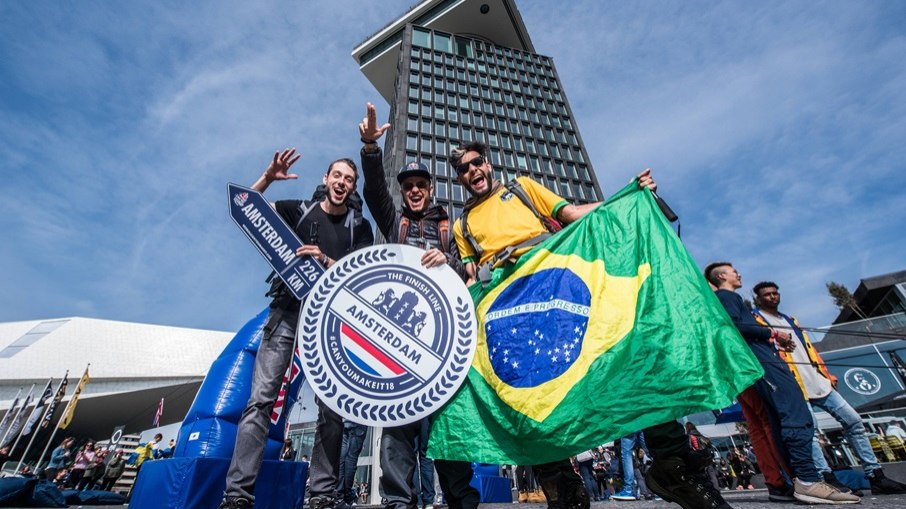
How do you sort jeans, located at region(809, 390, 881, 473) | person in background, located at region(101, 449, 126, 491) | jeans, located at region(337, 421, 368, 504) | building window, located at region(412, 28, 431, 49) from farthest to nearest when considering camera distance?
building window, located at region(412, 28, 431, 49), person in background, located at region(101, 449, 126, 491), jeans, located at region(337, 421, 368, 504), jeans, located at region(809, 390, 881, 473)

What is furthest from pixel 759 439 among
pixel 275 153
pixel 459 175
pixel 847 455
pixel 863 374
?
pixel 863 374

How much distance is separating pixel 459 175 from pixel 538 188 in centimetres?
56

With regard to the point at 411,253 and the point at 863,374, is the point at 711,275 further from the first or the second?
the point at 863,374

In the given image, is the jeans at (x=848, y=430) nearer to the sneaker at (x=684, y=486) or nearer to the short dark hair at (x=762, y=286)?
the short dark hair at (x=762, y=286)

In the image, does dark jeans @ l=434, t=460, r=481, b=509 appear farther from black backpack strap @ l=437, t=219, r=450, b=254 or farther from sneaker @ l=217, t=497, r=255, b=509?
black backpack strap @ l=437, t=219, r=450, b=254

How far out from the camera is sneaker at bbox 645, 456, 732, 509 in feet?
4.91

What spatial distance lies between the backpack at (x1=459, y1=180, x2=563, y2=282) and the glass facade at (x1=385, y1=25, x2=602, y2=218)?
2998 centimetres

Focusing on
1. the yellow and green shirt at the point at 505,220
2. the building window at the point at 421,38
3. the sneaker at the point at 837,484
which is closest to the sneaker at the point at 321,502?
the yellow and green shirt at the point at 505,220

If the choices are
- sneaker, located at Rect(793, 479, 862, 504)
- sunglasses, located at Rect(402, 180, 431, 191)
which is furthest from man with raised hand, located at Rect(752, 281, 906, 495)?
sunglasses, located at Rect(402, 180, 431, 191)

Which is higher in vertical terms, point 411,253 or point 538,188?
point 538,188

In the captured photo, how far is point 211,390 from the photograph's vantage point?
3672 mm

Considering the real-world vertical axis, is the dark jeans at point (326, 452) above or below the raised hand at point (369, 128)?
below

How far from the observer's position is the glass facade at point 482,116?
35.9m

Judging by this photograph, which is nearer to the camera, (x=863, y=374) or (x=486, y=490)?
(x=486, y=490)
